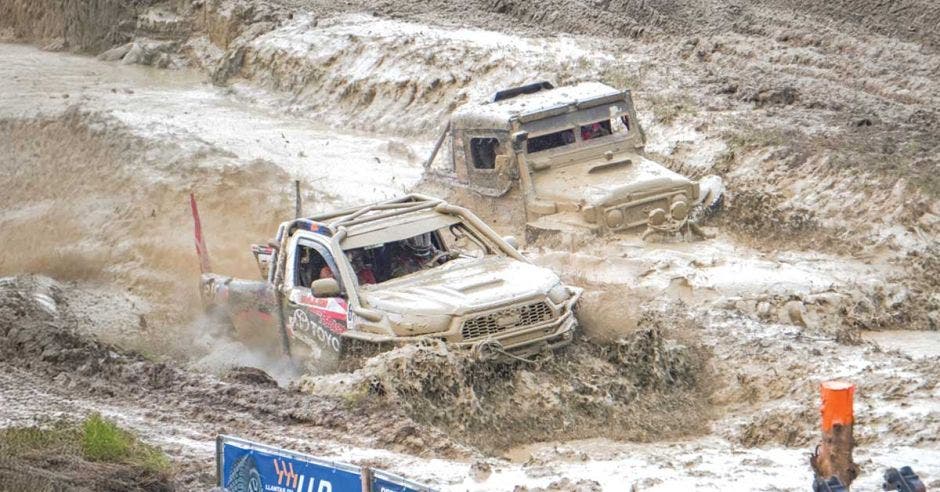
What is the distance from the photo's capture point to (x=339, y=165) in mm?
21094

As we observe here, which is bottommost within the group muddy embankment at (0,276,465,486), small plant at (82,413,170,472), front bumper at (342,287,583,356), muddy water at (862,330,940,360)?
muddy water at (862,330,940,360)

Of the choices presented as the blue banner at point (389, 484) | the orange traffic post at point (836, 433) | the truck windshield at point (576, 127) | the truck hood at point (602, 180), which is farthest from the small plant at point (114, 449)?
the truck windshield at point (576, 127)

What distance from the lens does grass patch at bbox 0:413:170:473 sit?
871 cm

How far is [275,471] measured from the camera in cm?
698

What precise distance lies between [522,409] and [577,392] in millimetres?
440

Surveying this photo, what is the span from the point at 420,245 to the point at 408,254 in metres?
0.17

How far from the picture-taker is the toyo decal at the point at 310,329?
11.0 m

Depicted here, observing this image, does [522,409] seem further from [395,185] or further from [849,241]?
[395,185]

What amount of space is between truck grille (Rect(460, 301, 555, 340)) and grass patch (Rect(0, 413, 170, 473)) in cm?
238

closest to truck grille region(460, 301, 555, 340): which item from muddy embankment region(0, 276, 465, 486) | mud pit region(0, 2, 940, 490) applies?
mud pit region(0, 2, 940, 490)

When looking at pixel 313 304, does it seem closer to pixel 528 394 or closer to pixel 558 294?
pixel 558 294

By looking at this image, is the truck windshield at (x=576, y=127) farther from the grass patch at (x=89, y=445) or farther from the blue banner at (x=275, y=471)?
the blue banner at (x=275, y=471)

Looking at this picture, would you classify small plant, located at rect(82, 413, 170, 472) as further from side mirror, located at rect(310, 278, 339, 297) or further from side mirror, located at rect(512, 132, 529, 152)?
side mirror, located at rect(512, 132, 529, 152)

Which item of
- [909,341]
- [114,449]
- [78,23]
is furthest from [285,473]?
[78,23]
